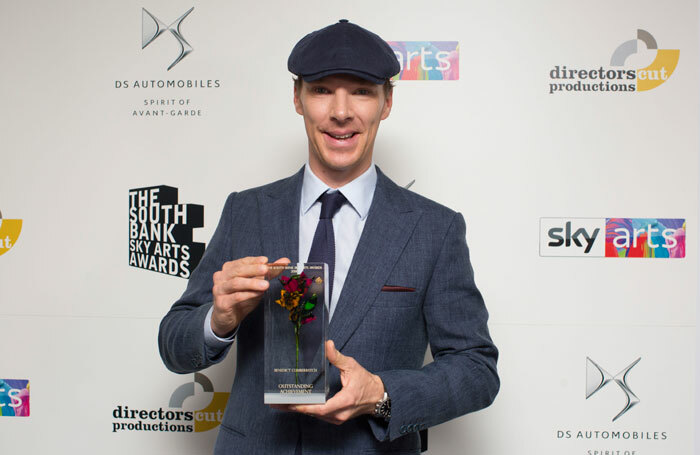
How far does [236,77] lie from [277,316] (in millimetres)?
1110

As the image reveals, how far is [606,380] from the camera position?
195cm

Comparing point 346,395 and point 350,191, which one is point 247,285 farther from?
point 350,191

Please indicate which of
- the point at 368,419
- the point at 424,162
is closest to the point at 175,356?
the point at 368,419

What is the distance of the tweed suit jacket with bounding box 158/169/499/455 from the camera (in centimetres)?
122

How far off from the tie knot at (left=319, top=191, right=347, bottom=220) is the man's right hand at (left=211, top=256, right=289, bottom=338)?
0.88 feet

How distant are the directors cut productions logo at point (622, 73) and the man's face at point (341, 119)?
0.88 meters

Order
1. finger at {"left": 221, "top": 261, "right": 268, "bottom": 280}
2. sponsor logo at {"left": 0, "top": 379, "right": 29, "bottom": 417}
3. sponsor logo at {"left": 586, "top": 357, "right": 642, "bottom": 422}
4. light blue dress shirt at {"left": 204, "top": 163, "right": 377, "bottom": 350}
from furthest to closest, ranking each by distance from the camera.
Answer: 1. sponsor logo at {"left": 0, "top": 379, "right": 29, "bottom": 417}
2. sponsor logo at {"left": 586, "top": 357, "right": 642, "bottom": 422}
3. light blue dress shirt at {"left": 204, "top": 163, "right": 377, "bottom": 350}
4. finger at {"left": 221, "top": 261, "right": 268, "bottom": 280}

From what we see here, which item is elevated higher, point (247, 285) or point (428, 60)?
point (428, 60)

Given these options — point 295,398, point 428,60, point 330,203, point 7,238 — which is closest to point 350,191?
point 330,203

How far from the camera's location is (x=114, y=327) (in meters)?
2.05

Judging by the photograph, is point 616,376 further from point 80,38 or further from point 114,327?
point 80,38

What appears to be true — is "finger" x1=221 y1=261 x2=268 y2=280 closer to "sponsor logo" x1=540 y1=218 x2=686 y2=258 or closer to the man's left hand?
the man's left hand

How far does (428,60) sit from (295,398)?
1236 mm

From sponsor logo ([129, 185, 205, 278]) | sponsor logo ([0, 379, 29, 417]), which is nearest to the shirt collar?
sponsor logo ([129, 185, 205, 278])
